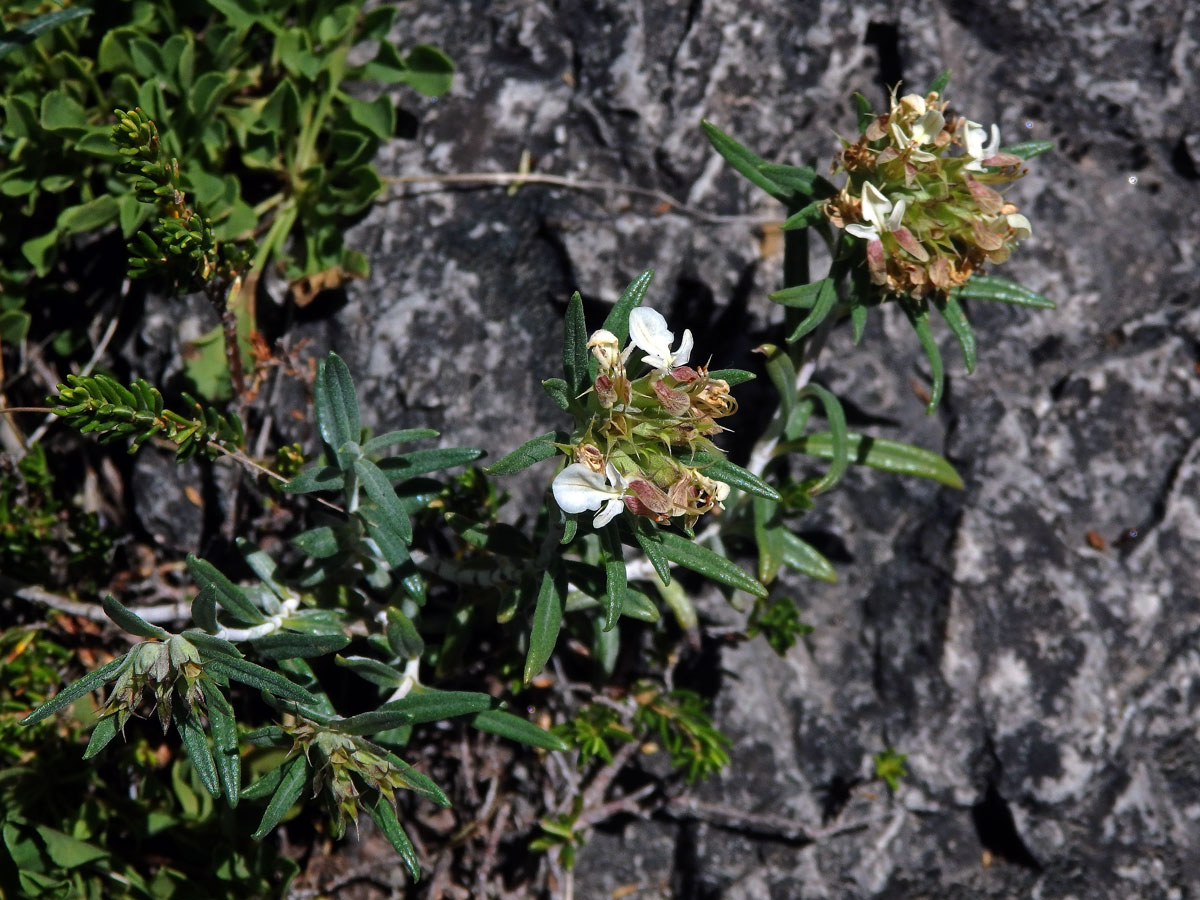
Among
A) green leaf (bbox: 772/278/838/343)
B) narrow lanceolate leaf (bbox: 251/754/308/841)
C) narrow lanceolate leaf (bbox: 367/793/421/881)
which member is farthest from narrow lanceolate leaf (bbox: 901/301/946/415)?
narrow lanceolate leaf (bbox: 251/754/308/841)

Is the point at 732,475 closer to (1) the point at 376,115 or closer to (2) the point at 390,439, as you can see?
(2) the point at 390,439

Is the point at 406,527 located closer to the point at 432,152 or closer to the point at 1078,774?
the point at 432,152

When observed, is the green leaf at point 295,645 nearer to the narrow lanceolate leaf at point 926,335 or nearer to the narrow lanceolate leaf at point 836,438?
the narrow lanceolate leaf at point 836,438

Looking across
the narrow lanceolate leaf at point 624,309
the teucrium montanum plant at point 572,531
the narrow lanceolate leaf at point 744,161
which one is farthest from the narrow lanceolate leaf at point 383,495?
the narrow lanceolate leaf at point 744,161

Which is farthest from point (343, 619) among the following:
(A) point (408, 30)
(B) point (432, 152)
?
(A) point (408, 30)

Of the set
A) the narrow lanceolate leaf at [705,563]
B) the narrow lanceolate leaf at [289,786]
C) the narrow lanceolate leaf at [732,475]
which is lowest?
the narrow lanceolate leaf at [289,786]
